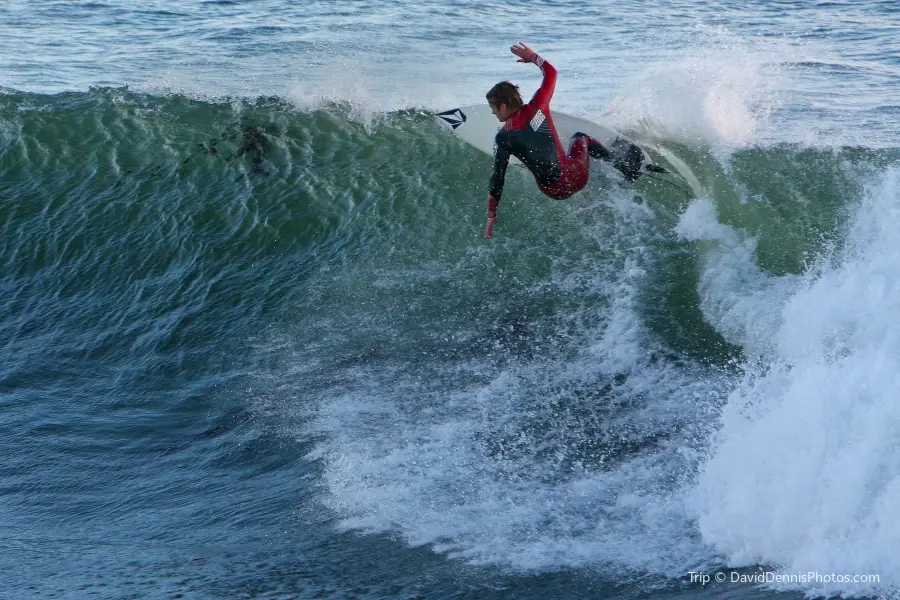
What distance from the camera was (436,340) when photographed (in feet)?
26.7

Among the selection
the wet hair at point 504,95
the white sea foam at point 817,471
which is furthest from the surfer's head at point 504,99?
the white sea foam at point 817,471

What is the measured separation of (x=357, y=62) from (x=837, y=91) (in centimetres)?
707

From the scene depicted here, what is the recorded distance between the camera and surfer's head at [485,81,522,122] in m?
7.50

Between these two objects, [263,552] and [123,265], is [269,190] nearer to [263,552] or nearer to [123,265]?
[123,265]

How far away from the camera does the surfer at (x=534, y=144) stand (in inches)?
297

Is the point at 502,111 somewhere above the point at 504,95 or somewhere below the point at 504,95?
below

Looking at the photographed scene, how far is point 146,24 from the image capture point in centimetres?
1884

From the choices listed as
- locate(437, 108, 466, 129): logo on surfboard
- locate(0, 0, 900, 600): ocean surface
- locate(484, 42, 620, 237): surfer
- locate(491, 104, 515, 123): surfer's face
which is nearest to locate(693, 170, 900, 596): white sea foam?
locate(0, 0, 900, 600): ocean surface

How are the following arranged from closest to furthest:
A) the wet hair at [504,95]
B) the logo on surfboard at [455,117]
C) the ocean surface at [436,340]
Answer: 1. the ocean surface at [436,340]
2. the wet hair at [504,95]
3. the logo on surfboard at [455,117]

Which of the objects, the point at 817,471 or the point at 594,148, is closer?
the point at 817,471

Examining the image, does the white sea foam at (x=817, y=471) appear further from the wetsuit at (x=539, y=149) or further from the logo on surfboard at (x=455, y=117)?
the logo on surfboard at (x=455, y=117)

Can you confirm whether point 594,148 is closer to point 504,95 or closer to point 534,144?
point 534,144

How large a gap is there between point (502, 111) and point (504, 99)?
0.11 m

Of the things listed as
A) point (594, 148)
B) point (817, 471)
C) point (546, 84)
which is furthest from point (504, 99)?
point (817, 471)
